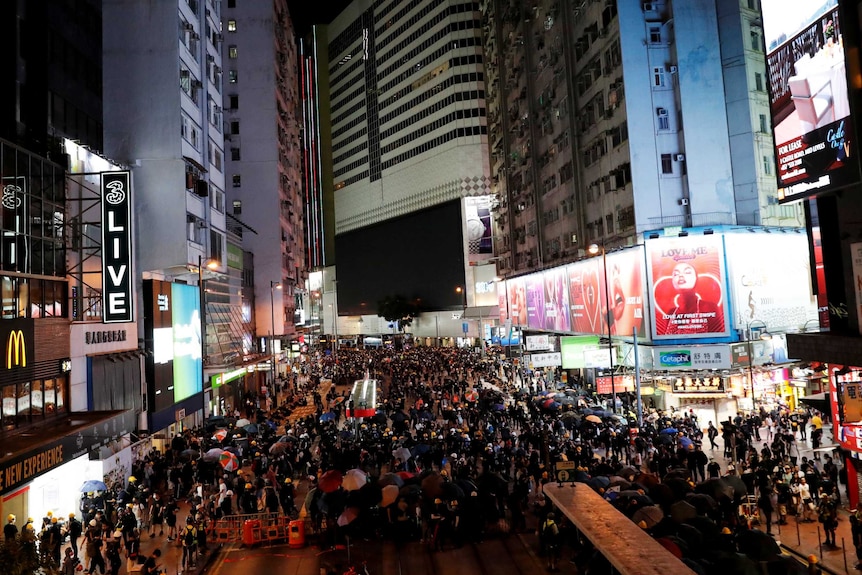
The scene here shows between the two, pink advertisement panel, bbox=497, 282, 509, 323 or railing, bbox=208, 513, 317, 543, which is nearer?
railing, bbox=208, 513, 317, 543

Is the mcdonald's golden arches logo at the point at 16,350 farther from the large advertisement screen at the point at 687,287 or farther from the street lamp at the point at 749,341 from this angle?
the street lamp at the point at 749,341

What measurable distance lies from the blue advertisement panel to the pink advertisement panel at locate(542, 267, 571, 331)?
2345cm

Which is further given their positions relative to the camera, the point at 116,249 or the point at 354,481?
the point at 116,249

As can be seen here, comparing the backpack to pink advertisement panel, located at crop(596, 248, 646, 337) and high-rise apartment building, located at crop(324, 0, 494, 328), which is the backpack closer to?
pink advertisement panel, located at crop(596, 248, 646, 337)

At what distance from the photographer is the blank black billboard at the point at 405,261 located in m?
100

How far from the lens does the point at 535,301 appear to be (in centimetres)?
5575

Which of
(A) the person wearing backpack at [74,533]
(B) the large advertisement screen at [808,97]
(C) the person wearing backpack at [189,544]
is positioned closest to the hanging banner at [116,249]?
(A) the person wearing backpack at [74,533]

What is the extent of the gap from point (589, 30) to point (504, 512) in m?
34.0

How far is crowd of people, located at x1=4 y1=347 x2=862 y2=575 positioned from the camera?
16.4 m

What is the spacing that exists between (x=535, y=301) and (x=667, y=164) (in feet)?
69.3

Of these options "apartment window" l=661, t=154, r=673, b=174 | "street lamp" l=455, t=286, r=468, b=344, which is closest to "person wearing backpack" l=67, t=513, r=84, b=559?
"apartment window" l=661, t=154, r=673, b=174

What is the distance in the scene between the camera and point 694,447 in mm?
22109

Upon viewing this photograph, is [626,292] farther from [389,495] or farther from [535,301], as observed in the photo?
[389,495]

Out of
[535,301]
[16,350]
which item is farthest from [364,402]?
[535,301]
